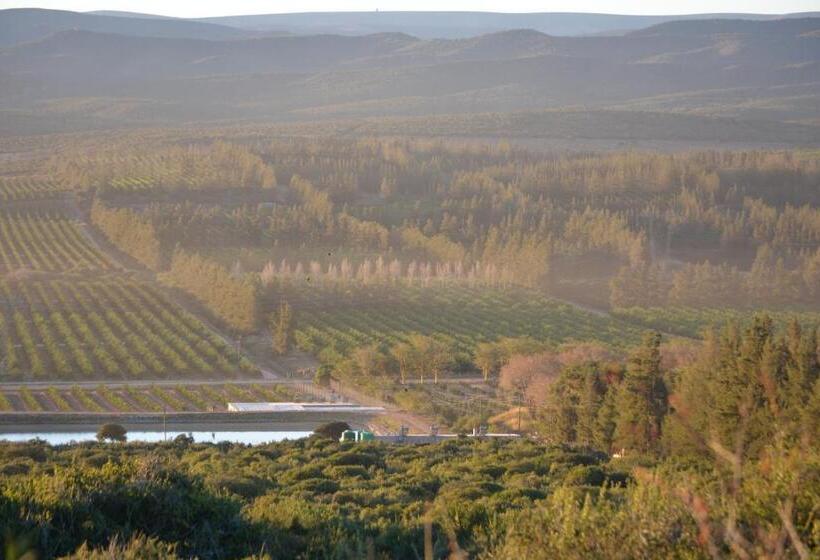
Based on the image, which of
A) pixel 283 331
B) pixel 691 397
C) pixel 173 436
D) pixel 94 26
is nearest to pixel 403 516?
pixel 691 397

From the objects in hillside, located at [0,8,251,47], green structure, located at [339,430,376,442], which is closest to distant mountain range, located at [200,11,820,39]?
hillside, located at [0,8,251,47]

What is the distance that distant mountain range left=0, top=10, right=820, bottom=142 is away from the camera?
3383 inches

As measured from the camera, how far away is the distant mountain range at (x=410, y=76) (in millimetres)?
85938

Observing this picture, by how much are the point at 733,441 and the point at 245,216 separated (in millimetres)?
29016

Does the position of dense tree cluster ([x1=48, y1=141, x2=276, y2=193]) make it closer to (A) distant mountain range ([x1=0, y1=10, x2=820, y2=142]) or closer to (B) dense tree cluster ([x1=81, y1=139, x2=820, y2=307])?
(B) dense tree cluster ([x1=81, y1=139, x2=820, y2=307])

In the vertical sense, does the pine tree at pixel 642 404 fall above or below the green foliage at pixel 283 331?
above

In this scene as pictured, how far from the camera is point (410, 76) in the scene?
368ft

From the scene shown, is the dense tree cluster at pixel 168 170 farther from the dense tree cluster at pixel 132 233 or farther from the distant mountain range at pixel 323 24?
the distant mountain range at pixel 323 24

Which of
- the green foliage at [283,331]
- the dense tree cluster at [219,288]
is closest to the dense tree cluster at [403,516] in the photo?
the green foliage at [283,331]

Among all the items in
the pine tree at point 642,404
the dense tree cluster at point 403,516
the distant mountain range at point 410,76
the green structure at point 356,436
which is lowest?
the distant mountain range at point 410,76

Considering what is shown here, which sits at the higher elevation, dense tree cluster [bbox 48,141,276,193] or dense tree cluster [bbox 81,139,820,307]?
dense tree cluster [bbox 48,141,276,193]

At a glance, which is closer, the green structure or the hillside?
the green structure

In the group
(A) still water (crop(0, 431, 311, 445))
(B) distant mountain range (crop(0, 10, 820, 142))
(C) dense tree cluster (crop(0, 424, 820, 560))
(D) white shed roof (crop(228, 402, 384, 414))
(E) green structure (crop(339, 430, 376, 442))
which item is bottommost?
(B) distant mountain range (crop(0, 10, 820, 142))

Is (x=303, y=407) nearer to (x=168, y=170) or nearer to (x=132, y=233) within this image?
(x=132, y=233)
